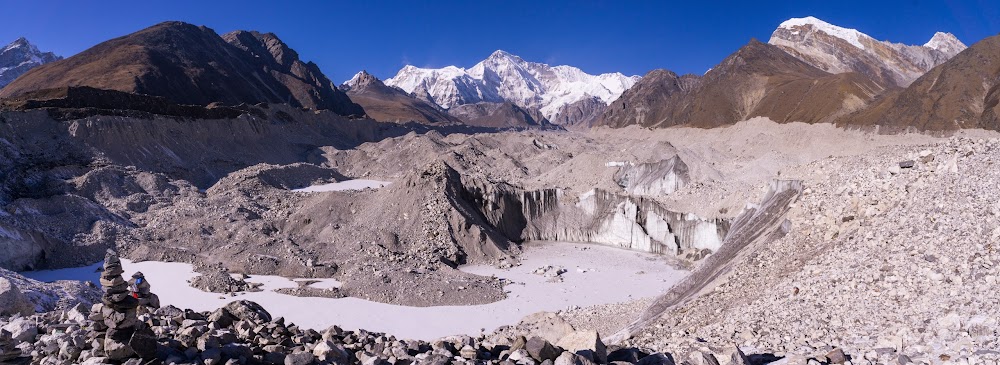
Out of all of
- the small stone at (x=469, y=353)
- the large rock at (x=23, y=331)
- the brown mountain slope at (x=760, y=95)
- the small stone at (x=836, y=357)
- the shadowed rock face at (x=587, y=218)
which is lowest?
the small stone at (x=836, y=357)

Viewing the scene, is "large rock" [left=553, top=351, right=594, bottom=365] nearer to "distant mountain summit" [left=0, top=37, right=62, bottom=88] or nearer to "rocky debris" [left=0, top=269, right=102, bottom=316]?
"rocky debris" [left=0, top=269, right=102, bottom=316]

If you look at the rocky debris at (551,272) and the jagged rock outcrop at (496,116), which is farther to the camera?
the jagged rock outcrop at (496,116)

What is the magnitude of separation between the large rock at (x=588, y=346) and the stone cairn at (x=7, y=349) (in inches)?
185

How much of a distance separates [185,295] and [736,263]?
593 inches

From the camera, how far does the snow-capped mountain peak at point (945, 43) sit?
113062 millimetres

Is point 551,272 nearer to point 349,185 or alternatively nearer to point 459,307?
point 459,307

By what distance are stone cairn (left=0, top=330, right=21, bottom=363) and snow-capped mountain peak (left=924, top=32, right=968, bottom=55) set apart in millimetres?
136497

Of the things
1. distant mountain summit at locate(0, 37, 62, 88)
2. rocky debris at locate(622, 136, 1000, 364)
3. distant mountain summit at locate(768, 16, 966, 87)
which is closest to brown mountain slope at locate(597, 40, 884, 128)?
distant mountain summit at locate(768, 16, 966, 87)

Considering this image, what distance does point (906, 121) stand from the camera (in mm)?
43375

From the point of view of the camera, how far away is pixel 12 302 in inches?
293

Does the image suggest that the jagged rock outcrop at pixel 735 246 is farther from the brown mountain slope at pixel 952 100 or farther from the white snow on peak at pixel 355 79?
the white snow on peak at pixel 355 79

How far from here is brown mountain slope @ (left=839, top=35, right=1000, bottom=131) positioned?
40.6m

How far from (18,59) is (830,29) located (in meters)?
134

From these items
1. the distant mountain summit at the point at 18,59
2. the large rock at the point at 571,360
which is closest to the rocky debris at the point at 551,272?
the large rock at the point at 571,360
